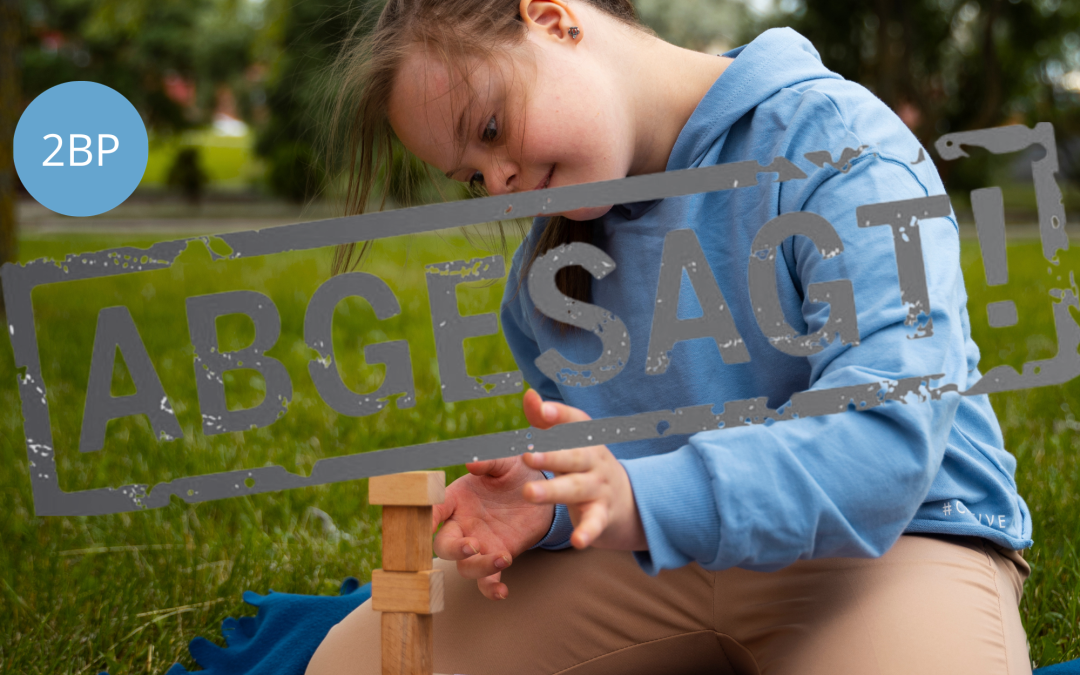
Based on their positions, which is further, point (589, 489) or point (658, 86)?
point (658, 86)

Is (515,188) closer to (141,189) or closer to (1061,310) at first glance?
(1061,310)

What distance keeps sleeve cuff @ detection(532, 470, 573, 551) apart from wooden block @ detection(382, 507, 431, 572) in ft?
1.23

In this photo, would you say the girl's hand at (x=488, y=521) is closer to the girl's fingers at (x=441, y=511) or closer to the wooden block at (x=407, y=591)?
the girl's fingers at (x=441, y=511)

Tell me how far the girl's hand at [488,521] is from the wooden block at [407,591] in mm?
216

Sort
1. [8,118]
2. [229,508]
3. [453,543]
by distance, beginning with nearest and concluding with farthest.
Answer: [453,543]
[229,508]
[8,118]

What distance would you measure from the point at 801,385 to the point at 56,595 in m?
1.33

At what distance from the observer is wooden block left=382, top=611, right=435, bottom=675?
2.77 feet

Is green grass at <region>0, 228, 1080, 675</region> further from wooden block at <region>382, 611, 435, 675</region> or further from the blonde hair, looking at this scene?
wooden block at <region>382, 611, 435, 675</region>

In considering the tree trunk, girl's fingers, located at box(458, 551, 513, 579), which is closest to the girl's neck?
girl's fingers, located at box(458, 551, 513, 579)

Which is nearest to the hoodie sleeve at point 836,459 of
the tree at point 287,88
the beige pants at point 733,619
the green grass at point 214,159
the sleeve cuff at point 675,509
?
the sleeve cuff at point 675,509

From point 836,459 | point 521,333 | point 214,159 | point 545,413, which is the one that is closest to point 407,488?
point 545,413

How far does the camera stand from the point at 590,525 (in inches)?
27.7

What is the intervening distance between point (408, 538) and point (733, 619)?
46 centimetres

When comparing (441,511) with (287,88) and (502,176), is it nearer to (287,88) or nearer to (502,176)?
(502,176)
